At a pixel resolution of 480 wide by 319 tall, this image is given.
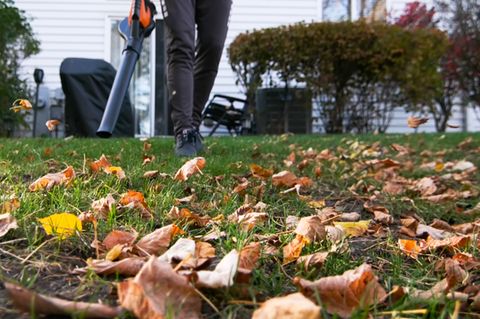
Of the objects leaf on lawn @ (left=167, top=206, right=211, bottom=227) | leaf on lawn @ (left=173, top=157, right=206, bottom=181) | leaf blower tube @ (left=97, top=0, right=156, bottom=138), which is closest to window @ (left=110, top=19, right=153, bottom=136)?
leaf blower tube @ (left=97, top=0, right=156, bottom=138)

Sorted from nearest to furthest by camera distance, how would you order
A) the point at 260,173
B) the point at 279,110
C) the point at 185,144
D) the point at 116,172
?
the point at 116,172
the point at 260,173
the point at 185,144
the point at 279,110

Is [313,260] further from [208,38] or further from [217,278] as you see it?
[208,38]

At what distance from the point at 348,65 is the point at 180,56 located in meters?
6.16

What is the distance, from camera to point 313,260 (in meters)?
1.30

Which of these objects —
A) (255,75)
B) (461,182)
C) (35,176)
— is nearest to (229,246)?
(35,176)

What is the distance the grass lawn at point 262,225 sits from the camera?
3.55ft

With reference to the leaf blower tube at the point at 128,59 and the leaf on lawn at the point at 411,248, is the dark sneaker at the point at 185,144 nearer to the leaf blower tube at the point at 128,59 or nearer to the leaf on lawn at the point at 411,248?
the leaf blower tube at the point at 128,59

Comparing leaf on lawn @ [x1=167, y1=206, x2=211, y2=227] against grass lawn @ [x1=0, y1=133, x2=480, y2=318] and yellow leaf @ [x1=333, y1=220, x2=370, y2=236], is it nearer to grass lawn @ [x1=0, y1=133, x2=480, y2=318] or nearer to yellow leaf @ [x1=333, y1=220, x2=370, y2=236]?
grass lawn @ [x1=0, y1=133, x2=480, y2=318]

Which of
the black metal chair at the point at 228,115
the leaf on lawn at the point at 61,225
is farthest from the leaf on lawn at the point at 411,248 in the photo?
the black metal chair at the point at 228,115

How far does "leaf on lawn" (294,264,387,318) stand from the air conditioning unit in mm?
8544

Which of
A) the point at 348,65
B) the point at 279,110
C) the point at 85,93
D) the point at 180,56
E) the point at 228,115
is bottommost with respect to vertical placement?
the point at 228,115

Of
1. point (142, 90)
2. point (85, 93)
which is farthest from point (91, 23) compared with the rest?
point (85, 93)

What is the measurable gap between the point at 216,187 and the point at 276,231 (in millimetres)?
749

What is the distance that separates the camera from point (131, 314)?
2.98 ft
